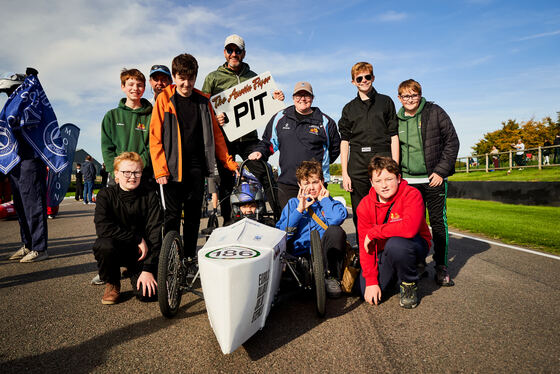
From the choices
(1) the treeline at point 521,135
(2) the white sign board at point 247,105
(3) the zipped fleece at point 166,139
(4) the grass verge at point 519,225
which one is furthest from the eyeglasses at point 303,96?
(1) the treeline at point 521,135

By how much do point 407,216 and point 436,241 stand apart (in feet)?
3.31

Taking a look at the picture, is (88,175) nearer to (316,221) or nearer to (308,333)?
(316,221)

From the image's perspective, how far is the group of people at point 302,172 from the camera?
10.2ft

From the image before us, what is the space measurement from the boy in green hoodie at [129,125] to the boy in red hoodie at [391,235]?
2.38 m

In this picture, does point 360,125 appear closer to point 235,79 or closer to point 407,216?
point 407,216

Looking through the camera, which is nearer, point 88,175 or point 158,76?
point 158,76

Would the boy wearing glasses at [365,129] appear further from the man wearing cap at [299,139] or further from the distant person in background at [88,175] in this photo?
the distant person in background at [88,175]

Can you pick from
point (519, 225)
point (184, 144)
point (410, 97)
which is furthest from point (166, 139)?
point (519, 225)

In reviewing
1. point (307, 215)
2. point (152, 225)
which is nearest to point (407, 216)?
point (307, 215)

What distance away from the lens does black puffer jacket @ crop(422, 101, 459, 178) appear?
Result: 3.62 m

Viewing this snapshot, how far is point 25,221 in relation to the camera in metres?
4.78

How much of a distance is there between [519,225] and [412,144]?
472cm

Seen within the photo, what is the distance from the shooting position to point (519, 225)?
22.7 feet

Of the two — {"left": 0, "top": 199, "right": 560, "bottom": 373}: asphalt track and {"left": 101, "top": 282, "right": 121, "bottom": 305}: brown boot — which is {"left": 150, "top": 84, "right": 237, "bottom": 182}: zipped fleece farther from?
{"left": 0, "top": 199, "right": 560, "bottom": 373}: asphalt track
